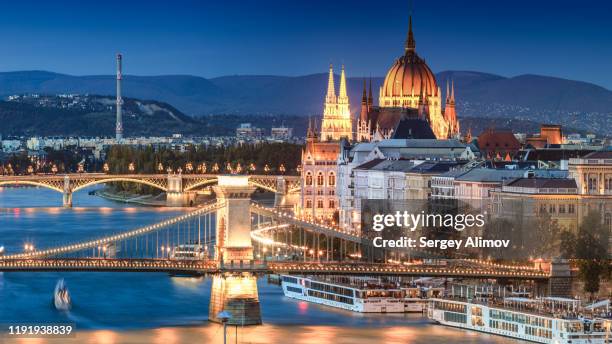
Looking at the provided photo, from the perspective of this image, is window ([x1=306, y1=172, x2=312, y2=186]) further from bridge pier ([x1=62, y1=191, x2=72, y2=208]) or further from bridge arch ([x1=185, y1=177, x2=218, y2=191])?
bridge arch ([x1=185, y1=177, x2=218, y2=191])

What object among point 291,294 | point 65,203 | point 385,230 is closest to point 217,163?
point 65,203

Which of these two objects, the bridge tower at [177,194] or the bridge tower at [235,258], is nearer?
the bridge tower at [235,258]

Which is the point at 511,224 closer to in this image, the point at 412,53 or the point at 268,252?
the point at 268,252

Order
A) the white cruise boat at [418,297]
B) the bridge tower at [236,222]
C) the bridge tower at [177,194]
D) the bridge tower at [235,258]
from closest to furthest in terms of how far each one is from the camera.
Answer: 1. the bridge tower at [235,258]
2. the bridge tower at [236,222]
3. the white cruise boat at [418,297]
4. the bridge tower at [177,194]

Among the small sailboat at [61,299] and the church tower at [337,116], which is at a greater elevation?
the church tower at [337,116]

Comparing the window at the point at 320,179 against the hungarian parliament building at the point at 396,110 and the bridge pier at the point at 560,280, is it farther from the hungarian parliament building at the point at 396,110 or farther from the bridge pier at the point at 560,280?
the bridge pier at the point at 560,280

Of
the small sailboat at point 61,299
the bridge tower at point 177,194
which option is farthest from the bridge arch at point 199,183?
the small sailboat at point 61,299

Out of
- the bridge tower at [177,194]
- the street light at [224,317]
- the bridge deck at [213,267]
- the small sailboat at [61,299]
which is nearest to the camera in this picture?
the street light at [224,317]
